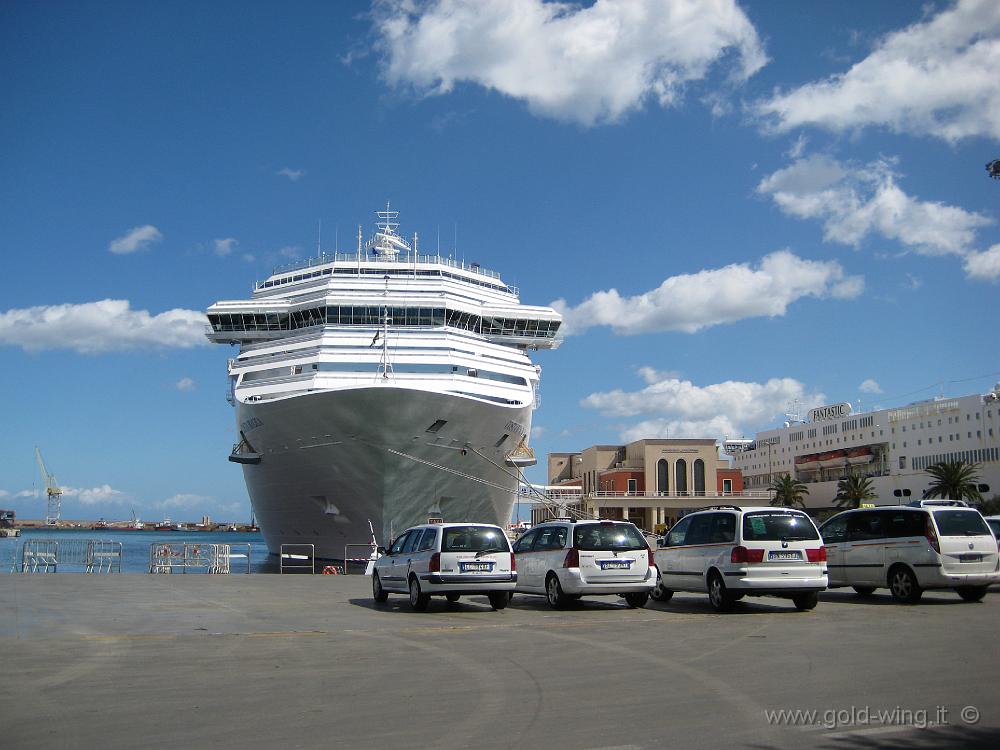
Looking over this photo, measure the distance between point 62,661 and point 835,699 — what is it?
268 inches

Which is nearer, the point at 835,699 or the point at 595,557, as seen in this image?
the point at 835,699

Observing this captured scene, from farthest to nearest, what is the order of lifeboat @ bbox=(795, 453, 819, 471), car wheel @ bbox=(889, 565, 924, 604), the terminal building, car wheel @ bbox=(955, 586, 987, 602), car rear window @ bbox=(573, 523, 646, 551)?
1. lifeboat @ bbox=(795, 453, 819, 471)
2. the terminal building
3. car wheel @ bbox=(955, 586, 987, 602)
4. car wheel @ bbox=(889, 565, 924, 604)
5. car rear window @ bbox=(573, 523, 646, 551)

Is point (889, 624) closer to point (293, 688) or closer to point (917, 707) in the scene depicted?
point (917, 707)

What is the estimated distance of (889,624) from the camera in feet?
36.9

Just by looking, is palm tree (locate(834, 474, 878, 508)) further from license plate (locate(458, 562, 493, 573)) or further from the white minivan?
license plate (locate(458, 562, 493, 573))

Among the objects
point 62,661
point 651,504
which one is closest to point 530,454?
point 62,661

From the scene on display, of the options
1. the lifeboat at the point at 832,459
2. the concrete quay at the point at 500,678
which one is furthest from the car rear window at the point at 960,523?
the lifeboat at the point at 832,459

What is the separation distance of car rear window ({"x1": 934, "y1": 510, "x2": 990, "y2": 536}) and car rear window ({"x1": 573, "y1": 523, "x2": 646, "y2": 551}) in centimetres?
470

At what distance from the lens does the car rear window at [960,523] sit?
45.6 feet

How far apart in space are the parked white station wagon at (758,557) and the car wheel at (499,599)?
9.45ft

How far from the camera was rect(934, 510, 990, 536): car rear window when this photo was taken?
13.9m

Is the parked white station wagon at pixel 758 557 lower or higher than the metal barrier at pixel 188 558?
higher

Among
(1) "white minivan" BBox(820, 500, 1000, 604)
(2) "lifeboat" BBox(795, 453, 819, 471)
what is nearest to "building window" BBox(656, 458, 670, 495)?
(2) "lifeboat" BBox(795, 453, 819, 471)

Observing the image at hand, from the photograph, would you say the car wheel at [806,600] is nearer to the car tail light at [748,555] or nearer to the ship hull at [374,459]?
the car tail light at [748,555]
